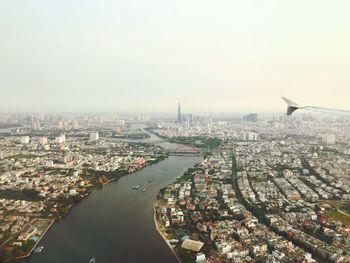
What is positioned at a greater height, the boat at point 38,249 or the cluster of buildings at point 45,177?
the cluster of buildings at point 45,177

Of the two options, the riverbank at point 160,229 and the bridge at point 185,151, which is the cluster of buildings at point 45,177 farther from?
the riverbank at point 160,229

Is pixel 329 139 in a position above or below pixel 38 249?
above

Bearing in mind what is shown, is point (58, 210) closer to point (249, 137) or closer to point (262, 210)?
point (262, 210)

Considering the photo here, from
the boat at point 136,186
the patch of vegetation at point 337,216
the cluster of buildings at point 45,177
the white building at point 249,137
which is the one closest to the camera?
the cluster of buildings at point 45,177

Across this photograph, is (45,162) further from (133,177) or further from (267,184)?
(267,184)

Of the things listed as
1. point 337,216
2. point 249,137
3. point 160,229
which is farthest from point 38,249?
point 249,137

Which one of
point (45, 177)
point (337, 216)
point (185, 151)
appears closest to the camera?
point (337, 216)

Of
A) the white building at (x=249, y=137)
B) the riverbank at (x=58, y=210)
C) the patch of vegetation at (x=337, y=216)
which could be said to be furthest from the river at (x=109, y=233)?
the white building at (x=249, y=137)

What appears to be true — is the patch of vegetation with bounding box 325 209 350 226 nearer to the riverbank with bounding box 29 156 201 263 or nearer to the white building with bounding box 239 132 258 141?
the riverbank with bounding box 29 156 201 263
